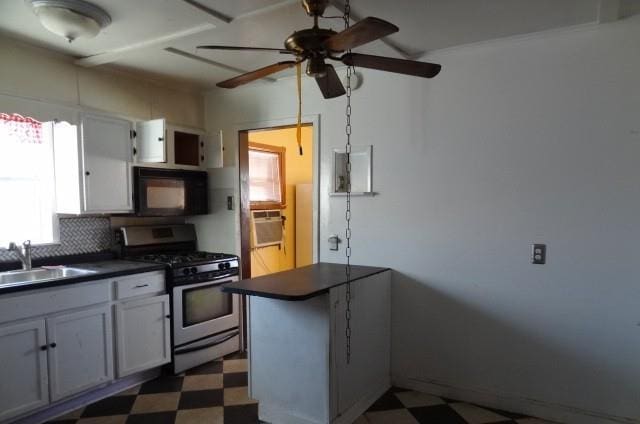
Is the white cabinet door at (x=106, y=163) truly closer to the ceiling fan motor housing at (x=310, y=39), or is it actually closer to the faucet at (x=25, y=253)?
the faucet at (x=25, y=253)

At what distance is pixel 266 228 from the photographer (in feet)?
15.8

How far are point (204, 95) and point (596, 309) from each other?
3.52 meters

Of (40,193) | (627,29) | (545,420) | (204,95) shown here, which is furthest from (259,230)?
(627,29)

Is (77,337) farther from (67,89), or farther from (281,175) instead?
(281,175)

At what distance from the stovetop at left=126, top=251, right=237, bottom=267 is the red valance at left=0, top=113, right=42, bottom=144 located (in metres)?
1.11

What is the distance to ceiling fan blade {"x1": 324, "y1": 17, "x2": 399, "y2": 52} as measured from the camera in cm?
138

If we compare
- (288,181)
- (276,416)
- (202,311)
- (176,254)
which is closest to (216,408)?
(276,416)

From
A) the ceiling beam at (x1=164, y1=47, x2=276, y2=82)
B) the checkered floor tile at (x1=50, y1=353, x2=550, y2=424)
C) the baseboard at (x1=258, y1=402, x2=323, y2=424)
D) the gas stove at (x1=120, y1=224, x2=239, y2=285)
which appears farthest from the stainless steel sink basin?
the ceiling beam at (x1=164, y1=47, x2=276, y2=82)

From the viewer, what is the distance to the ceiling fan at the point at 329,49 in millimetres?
1466

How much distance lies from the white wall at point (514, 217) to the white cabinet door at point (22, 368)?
2.02 m

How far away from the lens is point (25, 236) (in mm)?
2992

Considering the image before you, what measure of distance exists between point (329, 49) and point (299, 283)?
1333 mm

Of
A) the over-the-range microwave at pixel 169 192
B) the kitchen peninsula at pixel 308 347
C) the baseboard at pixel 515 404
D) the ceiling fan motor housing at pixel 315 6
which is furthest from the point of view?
the over-the-range microwave at pixel 169 192

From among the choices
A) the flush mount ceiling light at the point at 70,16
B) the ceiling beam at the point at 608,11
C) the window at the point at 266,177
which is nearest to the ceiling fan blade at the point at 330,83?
the flush mount ceiling light at the point at 70,16
